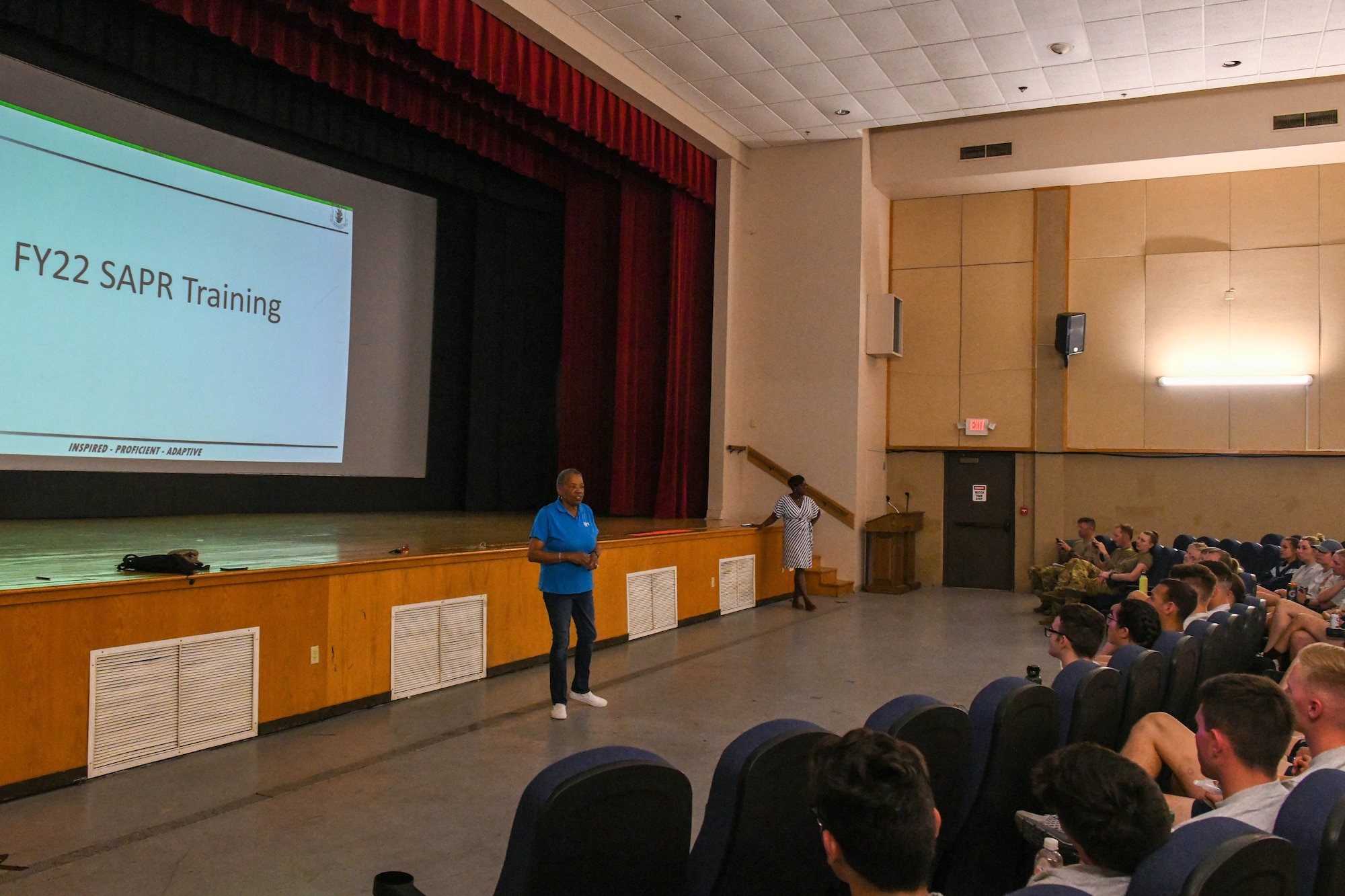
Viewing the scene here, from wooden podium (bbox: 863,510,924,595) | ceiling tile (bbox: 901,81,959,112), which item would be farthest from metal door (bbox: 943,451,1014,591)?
ceiling tile (bbox: 901,81,959,112)

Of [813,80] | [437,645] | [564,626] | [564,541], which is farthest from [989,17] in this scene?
[437,645]

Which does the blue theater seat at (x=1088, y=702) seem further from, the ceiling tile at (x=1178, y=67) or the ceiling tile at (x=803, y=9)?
the ceiling tile at (x=1178, y=67)

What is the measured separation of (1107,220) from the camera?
11.3 meters

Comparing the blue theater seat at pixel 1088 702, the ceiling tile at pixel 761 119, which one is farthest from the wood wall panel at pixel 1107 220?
the blue theater seat at pixel 1088 702

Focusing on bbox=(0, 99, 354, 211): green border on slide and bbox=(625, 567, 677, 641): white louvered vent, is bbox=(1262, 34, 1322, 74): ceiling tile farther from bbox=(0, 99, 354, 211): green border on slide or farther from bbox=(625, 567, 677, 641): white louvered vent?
bbox=(0, 99, 354, 211): green border on slide

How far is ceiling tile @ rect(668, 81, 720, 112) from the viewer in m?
9.66

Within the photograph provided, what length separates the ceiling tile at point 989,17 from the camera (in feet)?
26.2

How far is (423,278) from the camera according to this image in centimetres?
1065

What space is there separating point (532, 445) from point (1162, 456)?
738 cm

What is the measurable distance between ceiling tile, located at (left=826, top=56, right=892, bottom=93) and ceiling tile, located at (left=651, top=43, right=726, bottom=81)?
1.10m

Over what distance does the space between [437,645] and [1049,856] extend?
424 centimetres

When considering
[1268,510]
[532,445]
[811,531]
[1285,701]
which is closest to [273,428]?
[532,445]

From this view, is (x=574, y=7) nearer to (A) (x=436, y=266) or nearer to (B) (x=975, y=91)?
(A) (x=436, y=266)

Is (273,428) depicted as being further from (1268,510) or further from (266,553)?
(1268,510)
